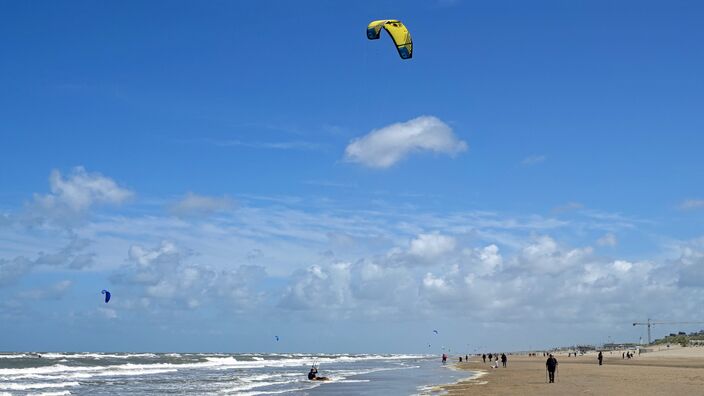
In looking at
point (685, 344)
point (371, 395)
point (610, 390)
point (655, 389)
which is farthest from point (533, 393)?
point (685, 344)

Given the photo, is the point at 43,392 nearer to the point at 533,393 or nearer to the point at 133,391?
the point at 133,391

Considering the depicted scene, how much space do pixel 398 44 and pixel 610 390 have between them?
1445cm

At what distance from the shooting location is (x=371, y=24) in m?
26.2

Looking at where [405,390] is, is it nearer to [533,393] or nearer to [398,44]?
[533,393]

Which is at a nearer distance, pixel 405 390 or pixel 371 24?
pixel 371 24

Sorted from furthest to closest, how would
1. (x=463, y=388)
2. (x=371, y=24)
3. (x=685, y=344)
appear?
1. (x=685, y=344)
2. (x=463, y=388)
3. (x=371, y=24)

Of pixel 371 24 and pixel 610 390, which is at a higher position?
pixel 371 24

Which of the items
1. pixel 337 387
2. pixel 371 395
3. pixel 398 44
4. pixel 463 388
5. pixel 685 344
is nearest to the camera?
pixel 398 44

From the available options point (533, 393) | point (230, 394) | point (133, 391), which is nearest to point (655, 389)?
point (533, 393)

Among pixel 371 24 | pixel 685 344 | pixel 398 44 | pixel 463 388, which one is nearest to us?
pixel 398 44

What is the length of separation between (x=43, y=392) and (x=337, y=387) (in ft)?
44.3

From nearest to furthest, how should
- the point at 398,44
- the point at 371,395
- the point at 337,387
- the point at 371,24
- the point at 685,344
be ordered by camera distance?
1. the point at 398,44
2. the point at 371,24
3. the point at 371,395
4. the point at 337,387
5. the point at 685,344

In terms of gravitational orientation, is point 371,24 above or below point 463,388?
above

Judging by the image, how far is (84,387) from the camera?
35.6 meters
